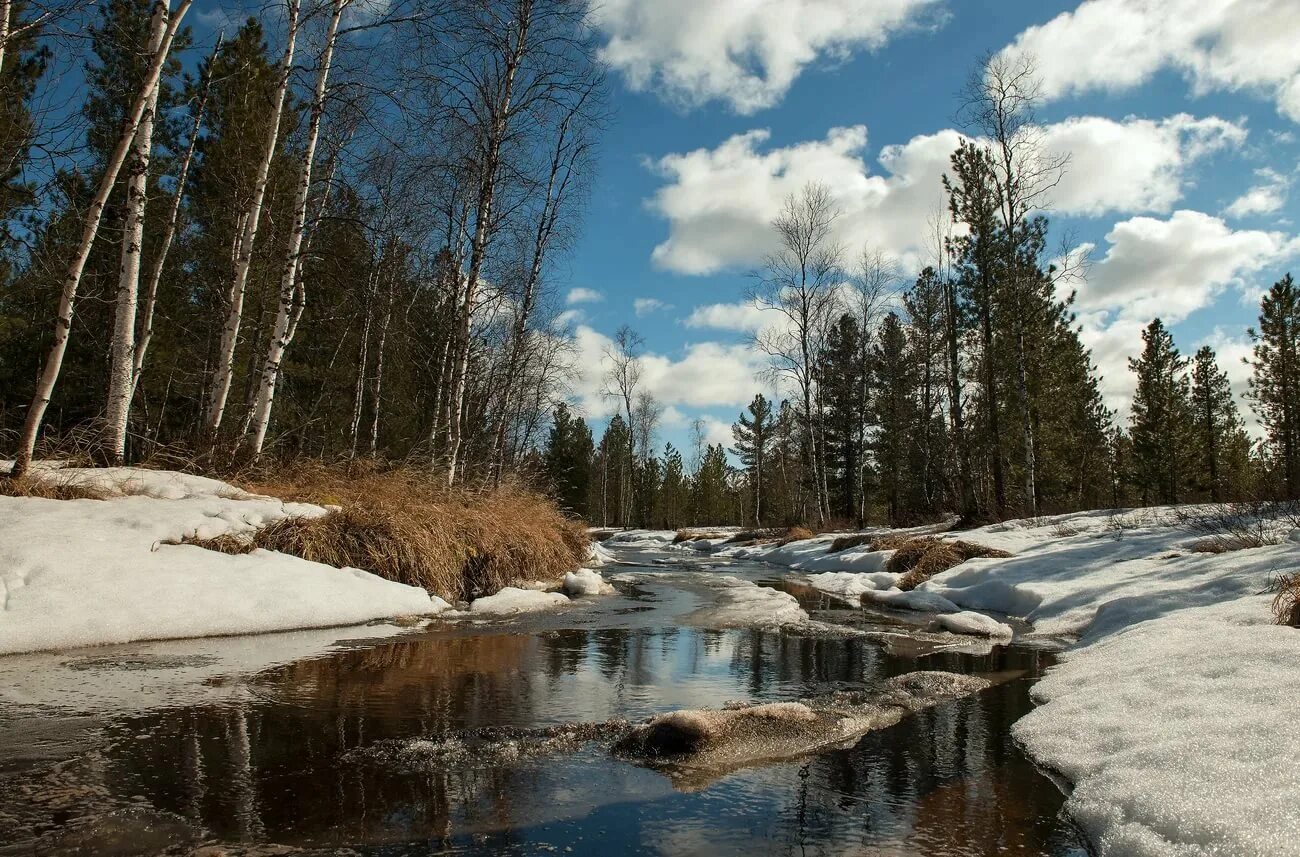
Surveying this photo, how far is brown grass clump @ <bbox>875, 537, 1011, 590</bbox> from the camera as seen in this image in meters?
11.3

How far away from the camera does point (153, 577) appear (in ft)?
17.4

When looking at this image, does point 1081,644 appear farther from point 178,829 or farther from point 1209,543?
point 178,829

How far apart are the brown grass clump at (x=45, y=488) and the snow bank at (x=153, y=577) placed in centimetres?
20

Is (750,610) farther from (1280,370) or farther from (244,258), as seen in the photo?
(1280,370)

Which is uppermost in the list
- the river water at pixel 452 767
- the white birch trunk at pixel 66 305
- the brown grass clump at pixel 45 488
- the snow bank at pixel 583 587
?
the white birch trunk at pixel 66 305

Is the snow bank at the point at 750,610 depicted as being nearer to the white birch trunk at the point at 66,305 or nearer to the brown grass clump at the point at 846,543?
the white birch trunk at the point at 66,305

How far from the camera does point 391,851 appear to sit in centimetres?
208

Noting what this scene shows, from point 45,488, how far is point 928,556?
38.0 feet

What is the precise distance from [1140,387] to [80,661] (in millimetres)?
39265

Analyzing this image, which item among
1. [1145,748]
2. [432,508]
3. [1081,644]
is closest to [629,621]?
[432,508]

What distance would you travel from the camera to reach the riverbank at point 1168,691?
2.13m

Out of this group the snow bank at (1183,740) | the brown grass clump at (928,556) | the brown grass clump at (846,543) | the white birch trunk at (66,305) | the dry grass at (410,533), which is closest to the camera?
the snow bank at (1183,740)

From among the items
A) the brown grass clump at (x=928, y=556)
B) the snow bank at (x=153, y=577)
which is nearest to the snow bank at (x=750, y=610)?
the brown grass clump at (x=928, y=556)

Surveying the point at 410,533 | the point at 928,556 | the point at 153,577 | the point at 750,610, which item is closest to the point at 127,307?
the point at 153,577
